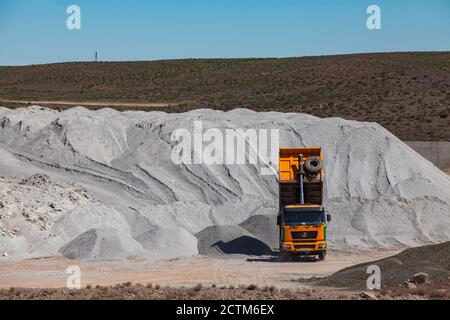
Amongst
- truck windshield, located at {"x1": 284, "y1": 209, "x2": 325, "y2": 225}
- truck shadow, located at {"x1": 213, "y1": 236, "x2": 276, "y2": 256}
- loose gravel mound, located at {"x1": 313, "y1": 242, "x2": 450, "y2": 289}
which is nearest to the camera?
loose gravel mound, located at {"x1": 313, "y1": 242, "x2": 450, "y2": 289}

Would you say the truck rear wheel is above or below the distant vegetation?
below

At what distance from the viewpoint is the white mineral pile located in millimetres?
36875

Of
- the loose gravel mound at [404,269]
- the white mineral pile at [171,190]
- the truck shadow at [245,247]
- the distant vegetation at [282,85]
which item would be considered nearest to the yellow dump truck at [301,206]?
the truck shadow at [245,247]

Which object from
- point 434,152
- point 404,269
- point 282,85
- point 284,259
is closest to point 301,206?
point 284,259

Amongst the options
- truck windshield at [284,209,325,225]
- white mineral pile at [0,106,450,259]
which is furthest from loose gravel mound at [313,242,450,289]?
white mineral pile at [0,106,450,259]

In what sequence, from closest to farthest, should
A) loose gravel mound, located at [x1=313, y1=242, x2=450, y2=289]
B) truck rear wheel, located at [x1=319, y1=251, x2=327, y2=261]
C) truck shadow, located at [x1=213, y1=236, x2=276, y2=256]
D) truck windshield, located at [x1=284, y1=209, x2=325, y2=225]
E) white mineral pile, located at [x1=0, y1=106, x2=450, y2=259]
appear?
loose gravel mound, located at [x1=313, y1=242, x2=450, y2=289], truck windshield, located at [x1=284, y1=209, x2=325, y2=225], truck rear wheel, located at [x1=319, y1=251, x2=327, y2=261], truck shadow, located at [x1=213, y1=236, x2=276, y2=256], white mineral pile, located at [x1=0, y1=106, x2=450, y2=259]

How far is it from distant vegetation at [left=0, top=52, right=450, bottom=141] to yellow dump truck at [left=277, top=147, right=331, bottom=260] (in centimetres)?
3445

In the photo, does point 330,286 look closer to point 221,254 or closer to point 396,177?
point 221,254

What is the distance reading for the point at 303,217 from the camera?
109 ft

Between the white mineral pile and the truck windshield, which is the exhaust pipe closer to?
the truck windshield

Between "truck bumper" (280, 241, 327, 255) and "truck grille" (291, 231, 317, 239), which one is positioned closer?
"truck grille" (291, 231, 317, 239)

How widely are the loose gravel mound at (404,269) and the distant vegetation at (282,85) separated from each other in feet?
134
